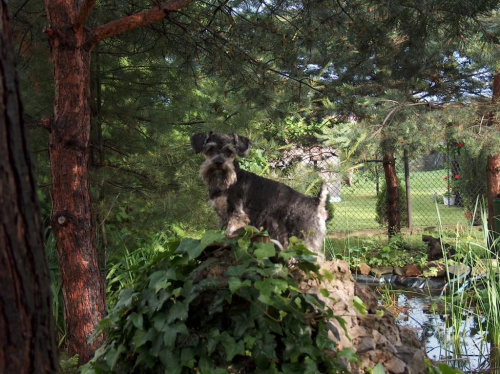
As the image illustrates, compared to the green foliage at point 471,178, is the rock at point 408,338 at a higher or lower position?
lower

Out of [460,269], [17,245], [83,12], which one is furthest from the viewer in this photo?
[460,269]

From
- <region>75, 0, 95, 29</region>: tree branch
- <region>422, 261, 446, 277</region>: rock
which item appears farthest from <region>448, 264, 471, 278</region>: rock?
<region>75, 0, 95, 29</region>: tree branch

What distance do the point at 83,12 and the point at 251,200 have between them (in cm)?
215

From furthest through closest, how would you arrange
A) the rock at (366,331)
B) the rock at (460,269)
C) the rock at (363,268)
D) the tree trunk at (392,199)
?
1. the tree trunk at (392,199)
2. the rock at (363,268)
3. the rock at (460,269)
4. the rock at (366,331)

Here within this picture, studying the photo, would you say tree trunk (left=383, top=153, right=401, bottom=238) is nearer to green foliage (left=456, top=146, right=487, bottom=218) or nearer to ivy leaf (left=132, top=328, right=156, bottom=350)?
green foliage (left=456, top=146, right=487, bottom=218)

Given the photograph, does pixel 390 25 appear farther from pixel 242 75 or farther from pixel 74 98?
pixel 74 98

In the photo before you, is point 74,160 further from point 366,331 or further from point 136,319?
point 366,331

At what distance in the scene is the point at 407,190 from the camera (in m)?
11.5

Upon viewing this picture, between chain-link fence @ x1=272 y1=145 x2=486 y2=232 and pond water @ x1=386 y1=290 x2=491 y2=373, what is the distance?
2.50 m

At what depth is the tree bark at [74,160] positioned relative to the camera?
14.7 feet

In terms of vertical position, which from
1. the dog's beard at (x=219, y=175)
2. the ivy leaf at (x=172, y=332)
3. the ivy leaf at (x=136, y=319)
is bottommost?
the ivy leaf at (x=172, y=332)

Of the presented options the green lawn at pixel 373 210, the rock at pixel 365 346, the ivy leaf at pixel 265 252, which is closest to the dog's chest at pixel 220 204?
the rock at pixel 365 346

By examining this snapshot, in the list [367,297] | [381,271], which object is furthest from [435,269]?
[367,297]

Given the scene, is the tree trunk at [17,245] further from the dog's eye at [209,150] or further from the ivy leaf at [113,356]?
the dog's eye at [209,150]
